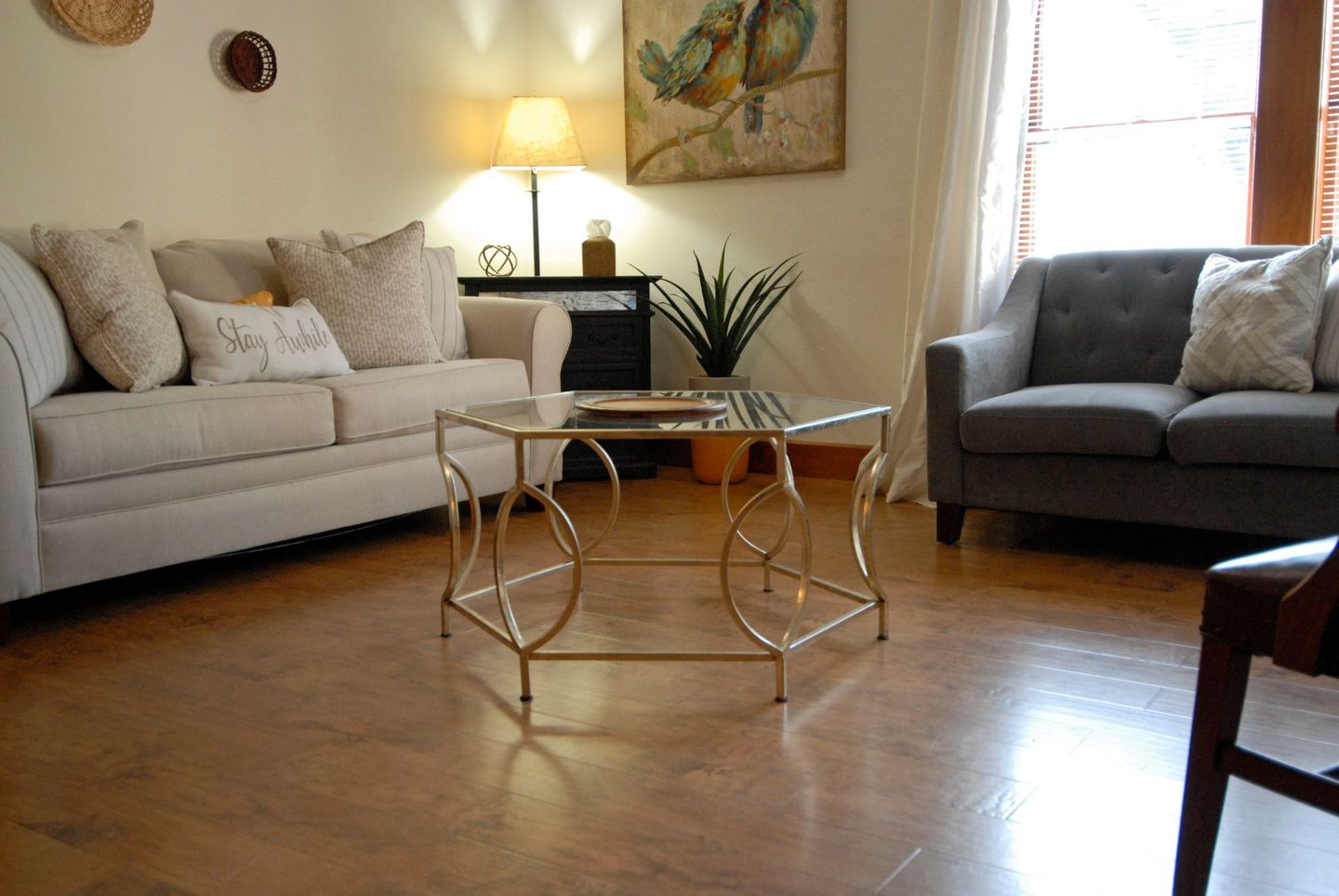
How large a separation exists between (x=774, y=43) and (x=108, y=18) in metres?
2.26

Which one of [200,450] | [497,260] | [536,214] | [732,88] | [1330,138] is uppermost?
[732,88]

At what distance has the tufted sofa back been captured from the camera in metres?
3.46

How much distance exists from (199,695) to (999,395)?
7.34 feet

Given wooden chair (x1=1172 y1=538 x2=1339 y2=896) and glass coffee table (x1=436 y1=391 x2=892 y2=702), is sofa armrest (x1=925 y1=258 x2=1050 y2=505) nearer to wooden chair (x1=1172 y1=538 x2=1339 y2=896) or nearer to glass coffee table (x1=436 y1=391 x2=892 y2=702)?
glass coffee table (x1=436 y1=391 x2=892 y2=702)

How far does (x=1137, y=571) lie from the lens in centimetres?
298

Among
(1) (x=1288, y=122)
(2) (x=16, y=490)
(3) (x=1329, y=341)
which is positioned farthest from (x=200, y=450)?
(1) (x=1288, y=122)

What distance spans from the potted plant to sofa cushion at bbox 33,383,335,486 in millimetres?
1637

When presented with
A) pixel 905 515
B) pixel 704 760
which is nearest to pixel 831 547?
pixel 905 515

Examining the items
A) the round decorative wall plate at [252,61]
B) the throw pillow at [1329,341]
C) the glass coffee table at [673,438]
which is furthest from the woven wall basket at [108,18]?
the throw pillow at [1329,341]

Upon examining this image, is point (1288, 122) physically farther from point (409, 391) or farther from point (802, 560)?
point (409, 391)

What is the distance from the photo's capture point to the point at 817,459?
440 centimetres

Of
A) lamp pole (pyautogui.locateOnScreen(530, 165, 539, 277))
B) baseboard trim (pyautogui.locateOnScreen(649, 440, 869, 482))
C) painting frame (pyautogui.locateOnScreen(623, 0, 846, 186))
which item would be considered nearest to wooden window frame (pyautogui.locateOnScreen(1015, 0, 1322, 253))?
painting frame (pyautogui.locateOnScreen(623, 0, 846, 186))

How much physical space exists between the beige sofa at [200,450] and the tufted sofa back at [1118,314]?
1645 millimetres

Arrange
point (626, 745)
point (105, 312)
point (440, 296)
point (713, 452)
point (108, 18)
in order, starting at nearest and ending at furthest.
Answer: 1. point (626, 745)
2. point (105, 312)
3. point (108, 18)
4. point (440, 296)
5. point (713, 452)
